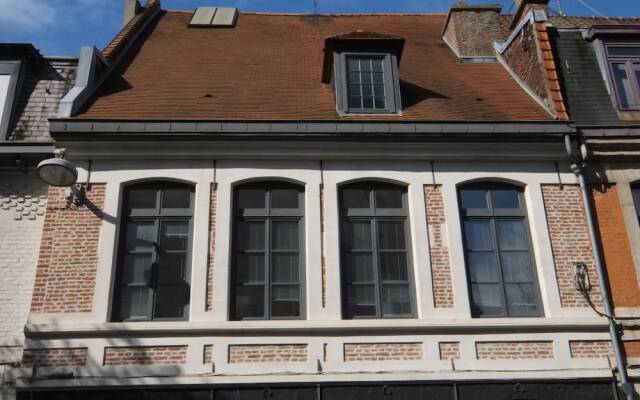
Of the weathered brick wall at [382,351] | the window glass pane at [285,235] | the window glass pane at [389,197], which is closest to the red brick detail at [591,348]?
the weathered brick wall at [382,351]

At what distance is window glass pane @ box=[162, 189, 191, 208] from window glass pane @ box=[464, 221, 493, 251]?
14.1 feet

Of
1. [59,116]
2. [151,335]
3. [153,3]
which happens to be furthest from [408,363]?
[153,3]

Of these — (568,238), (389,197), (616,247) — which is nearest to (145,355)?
(389,197)

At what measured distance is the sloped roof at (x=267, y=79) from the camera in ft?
32.2

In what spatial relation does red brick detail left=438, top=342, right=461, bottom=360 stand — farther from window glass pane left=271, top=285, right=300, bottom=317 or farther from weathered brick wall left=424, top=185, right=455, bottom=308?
window glass pane left=271, top=285, right=300, bottom=317

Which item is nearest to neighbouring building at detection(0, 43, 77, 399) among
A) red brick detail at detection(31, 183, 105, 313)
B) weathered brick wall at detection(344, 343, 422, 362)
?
red brick detail at detection(31, 183, 105, 313)

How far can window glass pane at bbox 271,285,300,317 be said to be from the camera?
845 cm

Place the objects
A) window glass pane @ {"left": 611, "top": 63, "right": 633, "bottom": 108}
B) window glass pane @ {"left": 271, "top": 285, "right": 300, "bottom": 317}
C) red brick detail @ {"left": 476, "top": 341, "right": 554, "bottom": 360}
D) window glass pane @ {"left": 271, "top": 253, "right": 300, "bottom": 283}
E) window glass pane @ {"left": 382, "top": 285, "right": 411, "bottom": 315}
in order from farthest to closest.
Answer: window glass pane @ {"left": 611, "top": 63, "right": 633, "bottom": 108}, window glass pane @ {"left": 271, "top": 253, "right": 300, "bottom": 283}, window glass pane @ {"left": 382, "top": 285, "right": 411, "bottom": 315}, window glass pane @ {"left": 271, "top": 285, "right": 300, "bottom": 317}, red brick detail @ {"left": 476, "top": 341, "right": 554, "bottom": 360}

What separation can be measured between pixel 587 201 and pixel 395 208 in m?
2.93

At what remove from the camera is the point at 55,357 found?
308 inches

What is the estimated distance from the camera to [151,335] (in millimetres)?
7977

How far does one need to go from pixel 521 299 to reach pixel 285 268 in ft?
11.6

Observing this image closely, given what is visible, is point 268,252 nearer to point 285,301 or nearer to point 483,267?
point 285,301

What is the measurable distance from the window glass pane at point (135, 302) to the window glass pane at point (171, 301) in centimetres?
14
